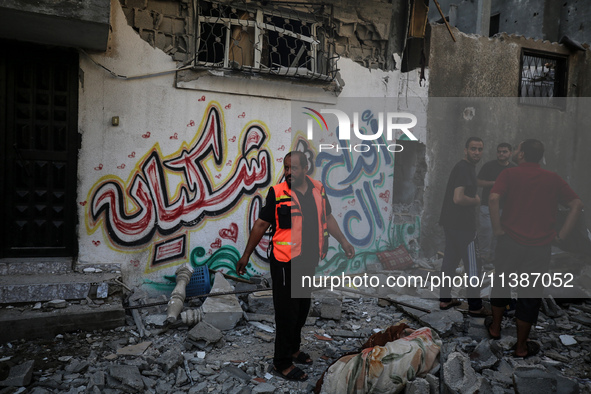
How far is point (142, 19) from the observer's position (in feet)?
18.1

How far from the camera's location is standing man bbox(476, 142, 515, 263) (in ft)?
19.7

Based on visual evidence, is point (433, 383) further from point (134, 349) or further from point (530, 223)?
point (134, 349)

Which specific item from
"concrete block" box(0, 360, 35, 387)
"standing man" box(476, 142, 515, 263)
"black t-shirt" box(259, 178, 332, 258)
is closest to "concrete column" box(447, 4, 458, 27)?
"standing man" box(476, 142, 515, 263)

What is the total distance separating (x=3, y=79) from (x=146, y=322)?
3170mm

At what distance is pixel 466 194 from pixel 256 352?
2.90 meters

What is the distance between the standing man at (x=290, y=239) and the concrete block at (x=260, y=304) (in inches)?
60.1

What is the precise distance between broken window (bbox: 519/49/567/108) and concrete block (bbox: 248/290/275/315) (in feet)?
21.6

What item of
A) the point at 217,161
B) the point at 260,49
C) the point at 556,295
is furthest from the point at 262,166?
the point at 556,295

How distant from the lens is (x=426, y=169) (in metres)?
7.61

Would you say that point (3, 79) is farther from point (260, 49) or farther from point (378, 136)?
point (378, 136)

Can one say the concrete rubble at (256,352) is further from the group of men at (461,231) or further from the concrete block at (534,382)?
the group of men at (461,231)

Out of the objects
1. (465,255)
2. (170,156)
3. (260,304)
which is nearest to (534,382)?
(465,255)

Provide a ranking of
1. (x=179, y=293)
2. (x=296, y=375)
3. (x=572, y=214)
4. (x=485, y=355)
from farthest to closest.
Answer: (x=179, y=293)
(x=572, y=214)
(x=485, y=355)
(x=296, y=375)

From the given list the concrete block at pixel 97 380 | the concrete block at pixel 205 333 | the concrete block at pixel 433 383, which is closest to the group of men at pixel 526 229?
the concrete block at pixel 433 383
